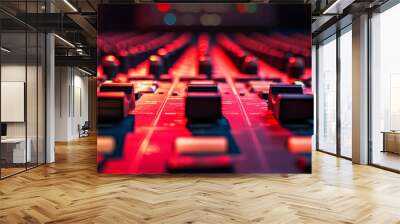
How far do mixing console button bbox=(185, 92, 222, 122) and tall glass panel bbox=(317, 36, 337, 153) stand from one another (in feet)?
14.5

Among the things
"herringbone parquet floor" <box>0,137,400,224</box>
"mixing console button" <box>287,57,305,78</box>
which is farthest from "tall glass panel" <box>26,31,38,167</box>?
"mixing console button" <box>287,57,305,78</box>

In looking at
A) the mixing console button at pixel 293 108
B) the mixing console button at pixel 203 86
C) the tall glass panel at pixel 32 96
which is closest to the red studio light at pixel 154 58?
the mixing console button at pixel 203 86

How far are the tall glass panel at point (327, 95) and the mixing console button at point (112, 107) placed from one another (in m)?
5.69

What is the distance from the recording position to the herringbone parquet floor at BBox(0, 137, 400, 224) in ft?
12.8

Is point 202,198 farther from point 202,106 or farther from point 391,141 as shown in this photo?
point 391,141

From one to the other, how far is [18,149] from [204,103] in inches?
146

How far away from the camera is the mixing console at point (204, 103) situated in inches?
250

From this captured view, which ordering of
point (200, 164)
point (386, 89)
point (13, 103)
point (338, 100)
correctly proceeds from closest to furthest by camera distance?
point (200, 164) < point (13, 103) < point (386, 89) < point (338, 100)

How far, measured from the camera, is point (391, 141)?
746cm


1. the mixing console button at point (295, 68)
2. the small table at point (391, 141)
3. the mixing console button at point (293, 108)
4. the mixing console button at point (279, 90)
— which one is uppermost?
the mixing console button at point (295, 68)

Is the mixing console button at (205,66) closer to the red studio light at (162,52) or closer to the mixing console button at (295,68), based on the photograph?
the red studio light at (162,52)

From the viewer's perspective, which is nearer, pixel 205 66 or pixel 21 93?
pixel 205 66

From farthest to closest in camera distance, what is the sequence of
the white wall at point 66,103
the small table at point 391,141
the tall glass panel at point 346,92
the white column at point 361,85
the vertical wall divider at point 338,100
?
the white wall at point 66,103
the vertical wall divider at point 338,100
the tall glass panel at point 346,92
the white column at point 361,85
the small table at point 391,141

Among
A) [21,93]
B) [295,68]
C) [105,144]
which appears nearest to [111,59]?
[105,144]
